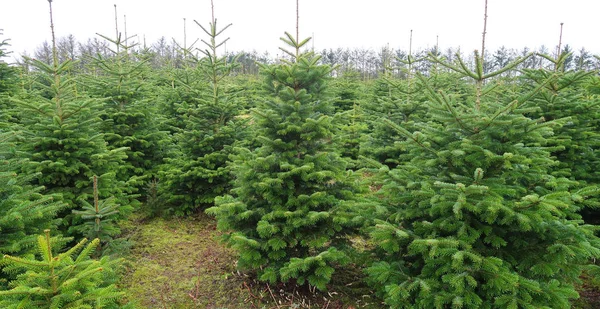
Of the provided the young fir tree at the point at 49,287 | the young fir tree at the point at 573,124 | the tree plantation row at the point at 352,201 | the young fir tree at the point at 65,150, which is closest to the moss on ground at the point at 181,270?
the tree plantation row at the point at 352,201

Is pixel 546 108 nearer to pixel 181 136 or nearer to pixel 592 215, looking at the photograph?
pixel 592 215

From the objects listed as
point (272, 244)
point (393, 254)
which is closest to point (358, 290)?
point (393, 254)

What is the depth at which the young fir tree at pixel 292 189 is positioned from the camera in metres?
4.45

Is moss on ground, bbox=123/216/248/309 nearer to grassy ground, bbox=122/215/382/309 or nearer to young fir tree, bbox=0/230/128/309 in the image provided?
grassy ground, bbox=122/215/382/309

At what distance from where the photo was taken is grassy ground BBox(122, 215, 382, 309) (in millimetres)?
4613

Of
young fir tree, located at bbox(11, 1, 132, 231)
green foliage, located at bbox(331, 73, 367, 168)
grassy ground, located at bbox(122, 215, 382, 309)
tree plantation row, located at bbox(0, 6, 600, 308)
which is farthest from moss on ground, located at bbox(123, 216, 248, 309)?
green foliage, located at bbox(331, 73, 367, 168)

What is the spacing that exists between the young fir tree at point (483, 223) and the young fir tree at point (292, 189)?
85 cm

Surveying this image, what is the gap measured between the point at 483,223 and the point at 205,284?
12.9 ft

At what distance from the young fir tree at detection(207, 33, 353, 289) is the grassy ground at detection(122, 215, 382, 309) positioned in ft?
0.95

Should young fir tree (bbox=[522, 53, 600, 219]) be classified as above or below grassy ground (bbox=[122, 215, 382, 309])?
above

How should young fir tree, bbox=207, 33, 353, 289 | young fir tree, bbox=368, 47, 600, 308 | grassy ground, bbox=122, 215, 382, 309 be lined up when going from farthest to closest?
grassy ground, bbox=122, 215, 382, 309 < young fir tree, bbox=207, 33, 353, 289 < young fir tree, bbox=368, 47, 600, 308

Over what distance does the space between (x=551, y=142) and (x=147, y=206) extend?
8.21 metres

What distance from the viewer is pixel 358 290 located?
4805 mm

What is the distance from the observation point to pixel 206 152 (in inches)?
298
